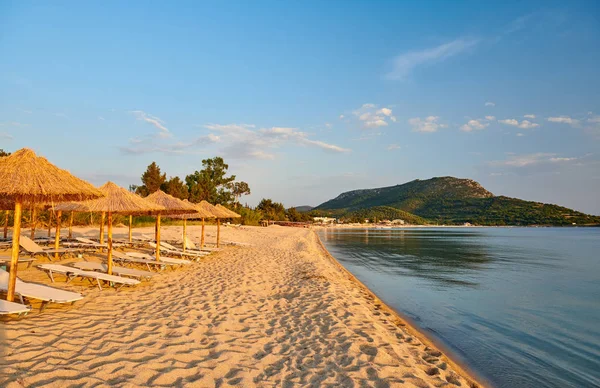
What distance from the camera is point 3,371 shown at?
10.6ft

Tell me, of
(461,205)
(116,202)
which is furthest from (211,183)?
(461,205)

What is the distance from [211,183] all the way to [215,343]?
41.8 metres

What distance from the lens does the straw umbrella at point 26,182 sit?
520 centimetres

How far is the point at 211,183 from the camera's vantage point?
44781 millimetres

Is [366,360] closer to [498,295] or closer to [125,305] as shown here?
[125,305]

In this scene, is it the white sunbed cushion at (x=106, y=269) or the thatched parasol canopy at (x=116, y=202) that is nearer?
the white sunbed cushion at (x=106, y=269)

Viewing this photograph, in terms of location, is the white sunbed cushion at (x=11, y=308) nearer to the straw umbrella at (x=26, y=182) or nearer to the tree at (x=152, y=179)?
the straw umbrella at (x=26, y=182)

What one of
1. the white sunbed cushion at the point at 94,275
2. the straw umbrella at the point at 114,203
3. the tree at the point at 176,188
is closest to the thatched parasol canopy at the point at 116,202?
the straw umbrella at the point at 114,203

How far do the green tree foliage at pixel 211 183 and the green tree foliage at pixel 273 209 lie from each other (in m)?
12.1

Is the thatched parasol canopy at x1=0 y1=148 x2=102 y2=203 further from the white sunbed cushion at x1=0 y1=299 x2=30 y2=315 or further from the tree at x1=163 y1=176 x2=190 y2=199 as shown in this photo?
A: the tree at x1=163 y1=176 x2=190 y2=199

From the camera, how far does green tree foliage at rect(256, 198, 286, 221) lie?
5894 cm

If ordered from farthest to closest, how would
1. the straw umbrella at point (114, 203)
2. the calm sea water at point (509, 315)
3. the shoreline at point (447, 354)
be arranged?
the straw umbrella at point (114, 203) → the calm sea water at point (509, 315) → the shoreline at point (447, 354)

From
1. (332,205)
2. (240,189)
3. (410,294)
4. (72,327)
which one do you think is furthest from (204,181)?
(332,205)

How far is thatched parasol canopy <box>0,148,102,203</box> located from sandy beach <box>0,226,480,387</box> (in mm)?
1851
